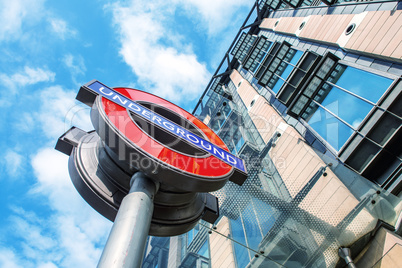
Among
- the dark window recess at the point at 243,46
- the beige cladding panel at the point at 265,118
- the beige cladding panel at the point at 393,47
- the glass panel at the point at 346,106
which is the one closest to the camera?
the beige cladding panel at the point at 393,47

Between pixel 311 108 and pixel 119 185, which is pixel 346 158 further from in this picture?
pixel 119 185

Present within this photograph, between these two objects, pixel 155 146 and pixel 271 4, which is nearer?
pixel 155 146

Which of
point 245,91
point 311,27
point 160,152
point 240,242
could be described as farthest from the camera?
point 245,91

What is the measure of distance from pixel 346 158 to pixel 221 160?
540 centimetres

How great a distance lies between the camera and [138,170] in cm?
531

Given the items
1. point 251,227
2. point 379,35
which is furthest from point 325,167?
point 379,35

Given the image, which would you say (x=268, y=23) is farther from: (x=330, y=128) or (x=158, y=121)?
(x=158, y=121)

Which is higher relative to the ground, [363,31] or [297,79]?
[363,31]

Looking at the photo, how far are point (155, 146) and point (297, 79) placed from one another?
11.5 metres

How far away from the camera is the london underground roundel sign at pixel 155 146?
15.6 ft

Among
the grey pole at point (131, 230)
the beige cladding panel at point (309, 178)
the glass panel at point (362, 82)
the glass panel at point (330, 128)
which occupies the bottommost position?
the grey pole at point (131, 230)

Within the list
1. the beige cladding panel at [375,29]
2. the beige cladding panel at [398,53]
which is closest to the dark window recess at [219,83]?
the beige cladding panel at [375,29]

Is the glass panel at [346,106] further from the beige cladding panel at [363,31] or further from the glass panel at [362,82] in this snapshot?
the beige cladding panel at [363,31]

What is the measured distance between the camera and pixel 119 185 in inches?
230
